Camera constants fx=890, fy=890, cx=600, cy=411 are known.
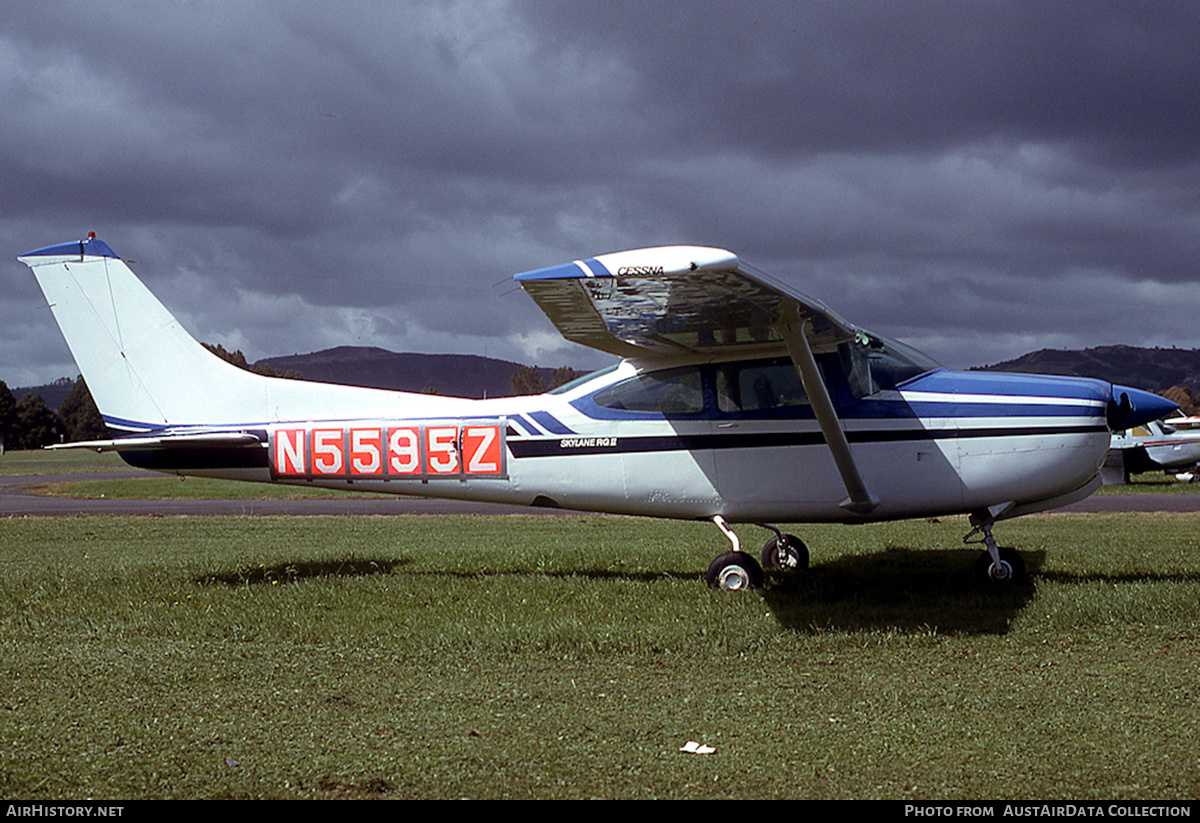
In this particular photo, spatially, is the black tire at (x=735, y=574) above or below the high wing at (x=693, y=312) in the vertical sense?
below

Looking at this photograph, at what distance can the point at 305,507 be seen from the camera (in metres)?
23.4

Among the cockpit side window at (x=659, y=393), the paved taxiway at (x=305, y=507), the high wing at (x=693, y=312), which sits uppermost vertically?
the high wing at (x=693, y=312)

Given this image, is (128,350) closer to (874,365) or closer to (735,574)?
(735,574)

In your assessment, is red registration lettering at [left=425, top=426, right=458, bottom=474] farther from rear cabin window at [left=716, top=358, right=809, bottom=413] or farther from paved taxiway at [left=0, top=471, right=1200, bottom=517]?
paved taxiway at [left=0, top=471, right=1200, bottom=517]

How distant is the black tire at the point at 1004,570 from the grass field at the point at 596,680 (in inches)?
8.9

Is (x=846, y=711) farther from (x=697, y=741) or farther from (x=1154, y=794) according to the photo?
(x=1154, y=794)

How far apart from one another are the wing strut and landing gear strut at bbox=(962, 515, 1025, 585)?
108 centimetres

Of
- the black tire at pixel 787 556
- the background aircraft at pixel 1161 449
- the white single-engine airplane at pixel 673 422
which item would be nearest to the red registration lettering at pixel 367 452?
the white single-engine airplane at pixel 673 422

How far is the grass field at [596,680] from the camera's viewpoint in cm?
383

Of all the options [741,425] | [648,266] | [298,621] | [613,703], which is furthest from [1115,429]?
[298,621]

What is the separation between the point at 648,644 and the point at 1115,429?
5.03 metres

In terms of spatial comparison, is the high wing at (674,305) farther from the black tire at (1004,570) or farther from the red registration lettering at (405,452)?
the black tire at (1004,570)

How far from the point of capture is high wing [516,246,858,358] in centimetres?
552

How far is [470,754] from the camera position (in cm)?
411
